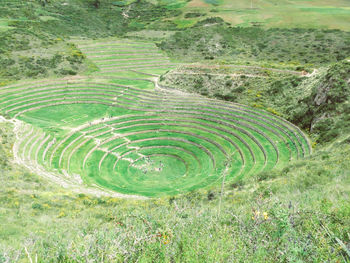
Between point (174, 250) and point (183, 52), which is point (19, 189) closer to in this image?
point (174, 250)

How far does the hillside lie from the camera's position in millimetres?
8852

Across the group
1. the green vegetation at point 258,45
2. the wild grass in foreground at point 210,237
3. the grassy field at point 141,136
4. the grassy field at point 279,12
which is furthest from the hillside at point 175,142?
the grassy field at point 279,12

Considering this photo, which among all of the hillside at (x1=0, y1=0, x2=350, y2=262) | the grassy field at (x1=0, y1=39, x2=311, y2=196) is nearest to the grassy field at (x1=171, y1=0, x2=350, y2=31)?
the hillside at (x1=0, y1=0, x2=350, y2=262)

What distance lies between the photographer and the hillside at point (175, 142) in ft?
29.0

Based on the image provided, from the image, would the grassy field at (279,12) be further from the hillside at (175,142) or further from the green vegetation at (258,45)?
the green vegetation at (258,45)

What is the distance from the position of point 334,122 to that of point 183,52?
53141 millimetres

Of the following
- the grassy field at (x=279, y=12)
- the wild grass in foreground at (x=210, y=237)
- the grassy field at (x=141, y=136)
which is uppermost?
the grassy field at (x=279, y=12)

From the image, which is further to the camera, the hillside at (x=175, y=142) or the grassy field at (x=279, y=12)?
the grassy field at (x=279, y=12)

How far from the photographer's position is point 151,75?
6112cm

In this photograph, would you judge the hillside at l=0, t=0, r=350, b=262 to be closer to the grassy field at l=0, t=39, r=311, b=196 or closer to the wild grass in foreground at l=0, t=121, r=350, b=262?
the wild grass in foreground at l=0, t=121, r=350, b=262

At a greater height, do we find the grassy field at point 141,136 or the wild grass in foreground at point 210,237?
the wild grass in foreground at point 210,237

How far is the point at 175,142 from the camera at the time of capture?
3944cm

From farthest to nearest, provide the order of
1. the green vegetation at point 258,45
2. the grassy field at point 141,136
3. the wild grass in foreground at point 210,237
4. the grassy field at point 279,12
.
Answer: the grassy field at point 279,12 < the green vegetation at point 258,45 < the grassy field at point 141,136 < the wild grass in foreground at point 210,237

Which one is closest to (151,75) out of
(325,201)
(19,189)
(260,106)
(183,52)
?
(183,52)
